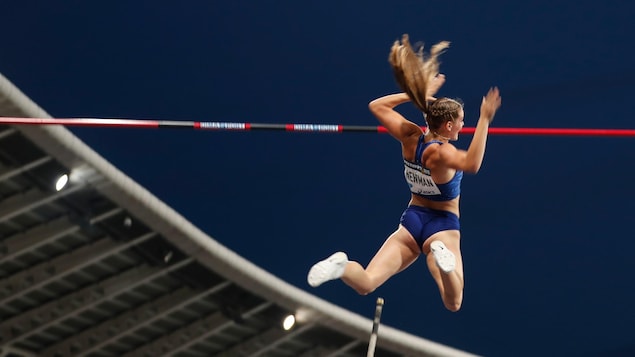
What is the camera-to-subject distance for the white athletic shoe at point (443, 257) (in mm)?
9516

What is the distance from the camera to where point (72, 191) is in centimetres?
1708

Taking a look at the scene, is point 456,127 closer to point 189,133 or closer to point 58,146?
point 58,146

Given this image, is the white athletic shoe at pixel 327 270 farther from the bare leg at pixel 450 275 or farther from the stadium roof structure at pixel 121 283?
the stadium roof structure at pixel 121 283

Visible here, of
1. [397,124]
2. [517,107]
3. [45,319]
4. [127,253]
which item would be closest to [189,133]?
[127,253]

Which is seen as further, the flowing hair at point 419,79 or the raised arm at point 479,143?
the flowing hair at point 419,79

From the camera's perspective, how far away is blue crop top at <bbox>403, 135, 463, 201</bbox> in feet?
32.5

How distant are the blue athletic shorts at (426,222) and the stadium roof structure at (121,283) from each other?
6.82 meters

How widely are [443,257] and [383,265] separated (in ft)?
2.14

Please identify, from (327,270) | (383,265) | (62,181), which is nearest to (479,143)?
(383,265)

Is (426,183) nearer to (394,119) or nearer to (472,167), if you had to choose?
(394,119)

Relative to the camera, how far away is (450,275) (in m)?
9.62

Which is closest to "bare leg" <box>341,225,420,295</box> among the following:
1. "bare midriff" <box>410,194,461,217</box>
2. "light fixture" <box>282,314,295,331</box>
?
"bare midriff" <box>410,194,461,217</box>

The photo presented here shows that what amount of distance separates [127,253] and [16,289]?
1.62 metres

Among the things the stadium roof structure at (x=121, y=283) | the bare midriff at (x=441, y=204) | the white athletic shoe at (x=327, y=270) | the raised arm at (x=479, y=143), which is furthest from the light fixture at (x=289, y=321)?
the raised arm at (x=479, y=143)
